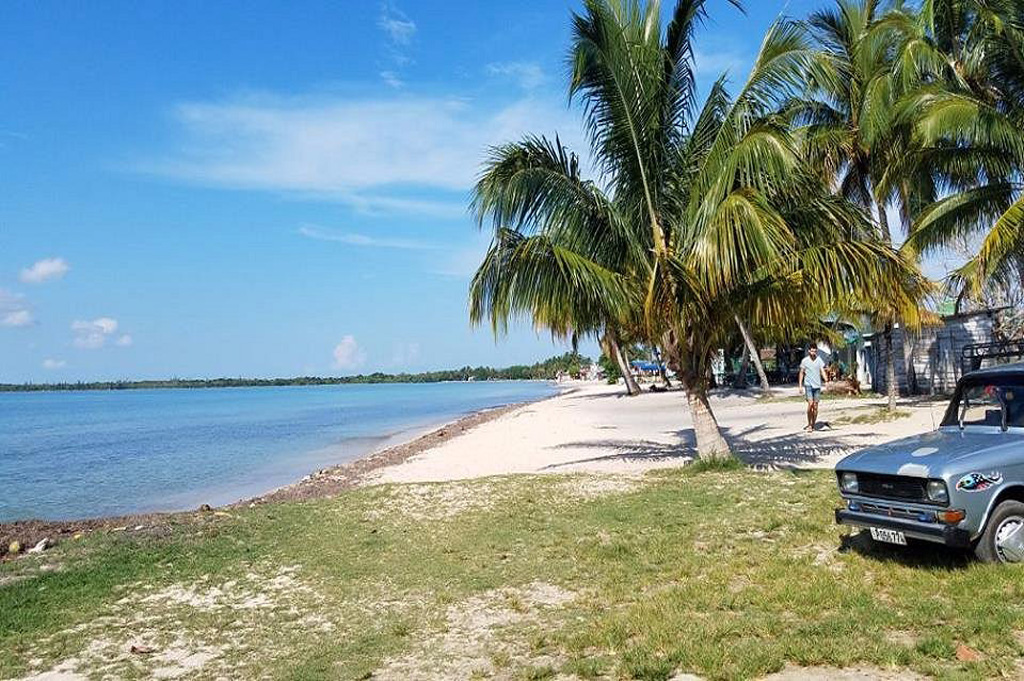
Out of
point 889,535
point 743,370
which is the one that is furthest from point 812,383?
point 743,370

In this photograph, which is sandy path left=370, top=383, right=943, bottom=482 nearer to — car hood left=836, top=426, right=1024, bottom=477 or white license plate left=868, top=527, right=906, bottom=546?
car hood left=836, top=426, right=1024, bottom=477

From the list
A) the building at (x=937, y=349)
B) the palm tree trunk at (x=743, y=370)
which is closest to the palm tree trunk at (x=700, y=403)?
the building at (x=937, y=349)

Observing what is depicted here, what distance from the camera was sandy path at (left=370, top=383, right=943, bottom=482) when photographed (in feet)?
49.9

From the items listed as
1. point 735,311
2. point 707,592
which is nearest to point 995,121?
point 735,311

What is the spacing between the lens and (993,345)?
22.2 meters

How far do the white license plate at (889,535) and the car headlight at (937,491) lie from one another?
44 cm

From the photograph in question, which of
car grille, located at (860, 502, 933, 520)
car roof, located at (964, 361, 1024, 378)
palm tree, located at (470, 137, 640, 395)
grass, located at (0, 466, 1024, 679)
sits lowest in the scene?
grass, located at (0, 466, 1024, 679)

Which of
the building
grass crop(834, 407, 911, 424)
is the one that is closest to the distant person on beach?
grass crop(834, 407, 911, 424)

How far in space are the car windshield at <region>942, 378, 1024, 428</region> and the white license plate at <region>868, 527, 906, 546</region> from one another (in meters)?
1.50

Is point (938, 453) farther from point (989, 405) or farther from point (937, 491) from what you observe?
point (989, 405)

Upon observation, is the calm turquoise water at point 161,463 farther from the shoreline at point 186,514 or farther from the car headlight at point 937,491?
the car headlight at point 937,491

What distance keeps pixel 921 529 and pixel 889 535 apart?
345 mm

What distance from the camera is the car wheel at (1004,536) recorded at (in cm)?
600

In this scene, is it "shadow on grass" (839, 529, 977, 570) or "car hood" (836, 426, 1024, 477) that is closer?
"car hood" (836, 426, 1024, 477)
